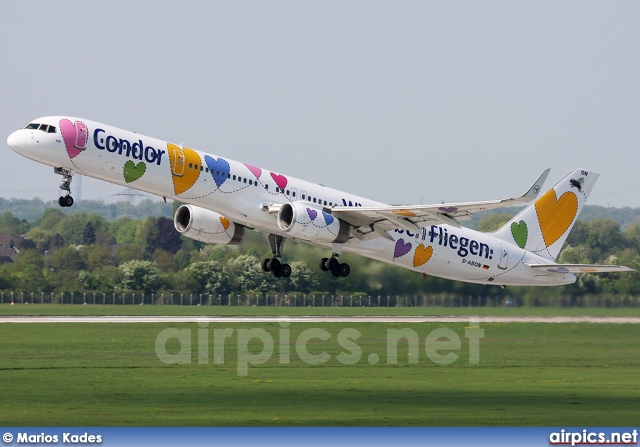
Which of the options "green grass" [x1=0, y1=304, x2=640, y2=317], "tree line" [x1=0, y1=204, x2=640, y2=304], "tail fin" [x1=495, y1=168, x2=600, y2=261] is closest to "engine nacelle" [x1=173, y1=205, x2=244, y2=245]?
"tree line" [x1=0, y1=204, x2=640, y2=304]

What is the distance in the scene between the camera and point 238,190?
43.9m

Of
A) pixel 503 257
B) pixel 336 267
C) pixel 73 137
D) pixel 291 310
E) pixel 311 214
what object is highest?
pixel 73 137

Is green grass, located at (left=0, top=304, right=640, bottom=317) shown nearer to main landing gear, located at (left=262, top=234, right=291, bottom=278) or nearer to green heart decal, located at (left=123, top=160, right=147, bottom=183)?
main landing gear, located at (left=262, top=234, right=291, bottom=278)

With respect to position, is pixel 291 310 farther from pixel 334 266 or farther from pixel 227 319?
pixel 334 266

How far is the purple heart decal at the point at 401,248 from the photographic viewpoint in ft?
159

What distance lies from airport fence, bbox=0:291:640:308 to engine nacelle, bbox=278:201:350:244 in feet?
35.7

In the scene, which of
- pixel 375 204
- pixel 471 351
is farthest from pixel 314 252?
pixel 471 351

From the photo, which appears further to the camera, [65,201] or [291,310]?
[291,310]

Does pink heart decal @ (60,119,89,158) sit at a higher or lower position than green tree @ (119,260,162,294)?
higher

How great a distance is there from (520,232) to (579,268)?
4822mm

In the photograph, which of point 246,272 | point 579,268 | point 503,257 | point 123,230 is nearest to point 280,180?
point 503,257

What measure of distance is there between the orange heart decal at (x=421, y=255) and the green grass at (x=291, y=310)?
658 cm

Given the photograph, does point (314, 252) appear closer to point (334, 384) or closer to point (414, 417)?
point (334, 384)

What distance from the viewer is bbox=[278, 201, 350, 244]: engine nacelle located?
43.9m
